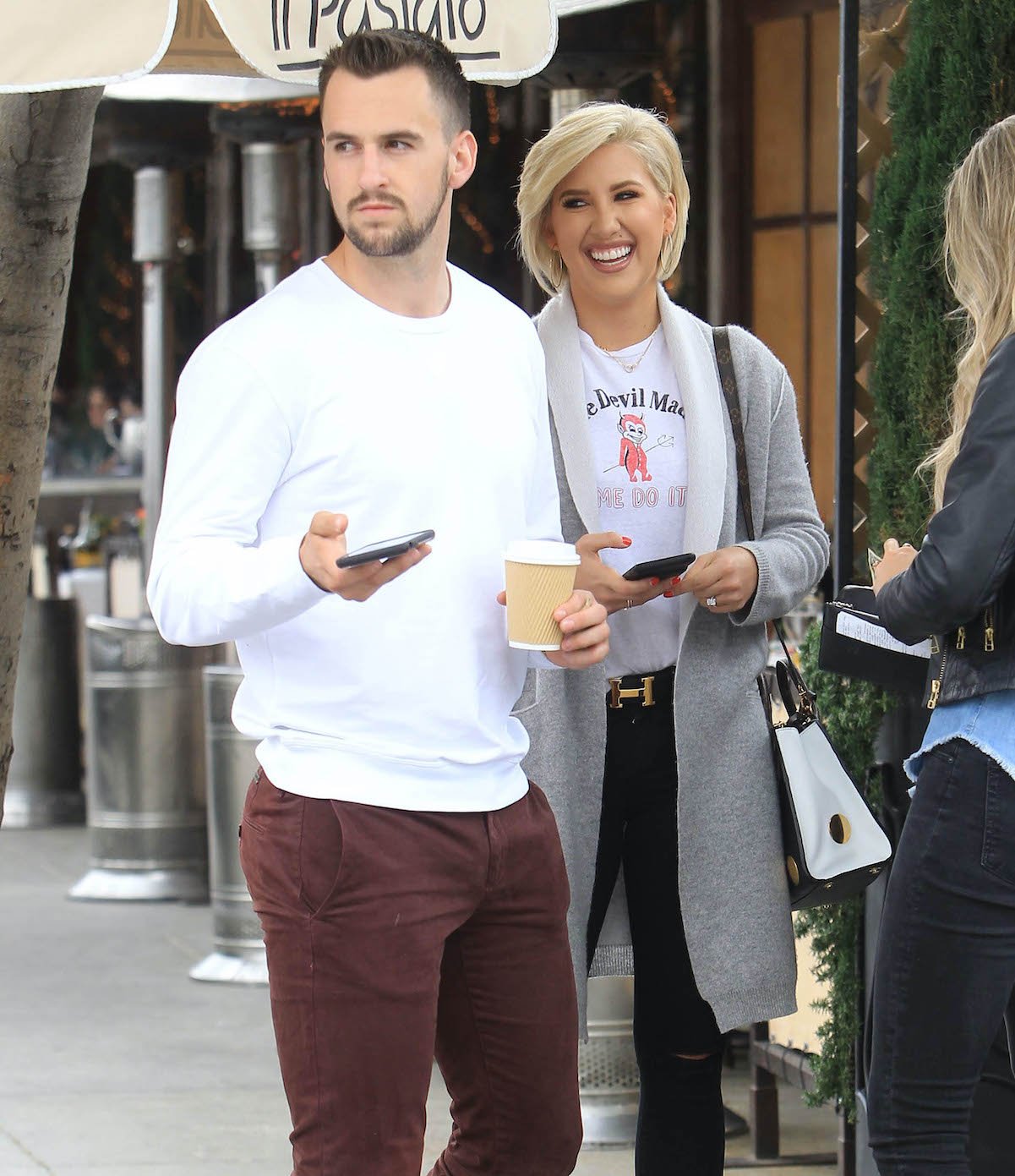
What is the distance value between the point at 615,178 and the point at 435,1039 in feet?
4.56

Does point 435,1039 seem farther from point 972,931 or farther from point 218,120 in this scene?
point 218,120

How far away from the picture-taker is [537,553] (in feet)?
7.34

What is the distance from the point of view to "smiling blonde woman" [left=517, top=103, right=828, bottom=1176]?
2.90m

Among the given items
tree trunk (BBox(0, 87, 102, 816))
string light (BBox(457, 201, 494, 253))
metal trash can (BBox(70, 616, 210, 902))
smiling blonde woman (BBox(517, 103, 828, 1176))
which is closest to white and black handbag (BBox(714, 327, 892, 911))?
smiling blonde woman (BBox(517, 103, 828, 1176))

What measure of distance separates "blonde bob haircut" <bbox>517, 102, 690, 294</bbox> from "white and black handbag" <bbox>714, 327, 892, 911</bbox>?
289 mm

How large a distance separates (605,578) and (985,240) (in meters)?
0.74

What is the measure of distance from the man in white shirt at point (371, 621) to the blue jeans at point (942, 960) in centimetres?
56

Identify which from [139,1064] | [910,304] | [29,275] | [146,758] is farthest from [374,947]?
[146,758]

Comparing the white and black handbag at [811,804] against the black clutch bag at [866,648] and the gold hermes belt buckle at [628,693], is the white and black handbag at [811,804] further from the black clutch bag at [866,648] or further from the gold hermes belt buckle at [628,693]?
the gold hermes belt buckle at [628,693]

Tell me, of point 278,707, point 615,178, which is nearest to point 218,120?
point 615,178

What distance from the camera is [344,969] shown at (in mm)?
2230

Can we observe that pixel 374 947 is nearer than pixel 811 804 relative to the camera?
Yes

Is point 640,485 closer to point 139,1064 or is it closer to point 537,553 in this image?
point 537,553

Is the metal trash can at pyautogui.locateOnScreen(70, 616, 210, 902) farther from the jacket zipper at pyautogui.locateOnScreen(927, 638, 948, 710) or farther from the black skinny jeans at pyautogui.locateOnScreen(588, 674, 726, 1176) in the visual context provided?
the jacket zipper at pyautogui.locateOnScreen(927, 638, 948, 710)
